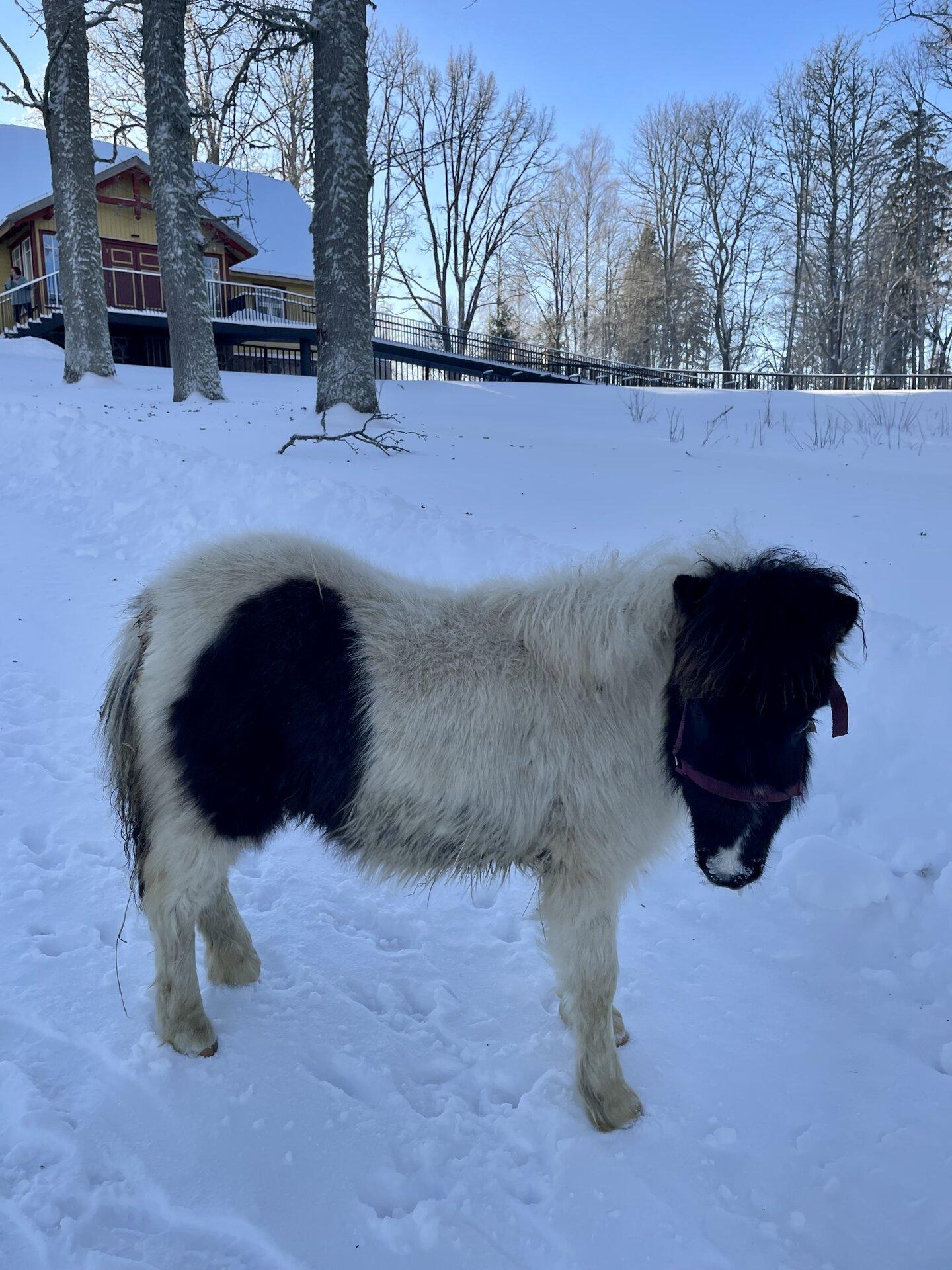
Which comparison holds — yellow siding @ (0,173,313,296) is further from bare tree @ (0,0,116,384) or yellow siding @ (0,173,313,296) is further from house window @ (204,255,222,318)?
bare tree @ (0,0,116,384)

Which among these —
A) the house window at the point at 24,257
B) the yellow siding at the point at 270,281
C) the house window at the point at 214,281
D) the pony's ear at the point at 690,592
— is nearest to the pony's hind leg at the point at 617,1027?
the pony's ear at the point at 690,592

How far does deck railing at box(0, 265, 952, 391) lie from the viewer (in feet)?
76.9

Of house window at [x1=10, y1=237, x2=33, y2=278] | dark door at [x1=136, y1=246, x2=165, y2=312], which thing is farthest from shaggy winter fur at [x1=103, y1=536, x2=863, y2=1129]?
house window at [x1=10, y1=237, x2=33, y2=278]

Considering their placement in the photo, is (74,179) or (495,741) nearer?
(495,741)

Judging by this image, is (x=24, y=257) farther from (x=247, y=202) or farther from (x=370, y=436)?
(x=370, y=436)

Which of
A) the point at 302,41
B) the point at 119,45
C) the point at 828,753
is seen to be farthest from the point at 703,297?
the point at 828,753

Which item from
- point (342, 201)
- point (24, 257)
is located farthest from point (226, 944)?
point (24, 257)

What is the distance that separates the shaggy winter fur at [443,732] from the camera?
2223 mm

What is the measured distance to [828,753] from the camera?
377cm

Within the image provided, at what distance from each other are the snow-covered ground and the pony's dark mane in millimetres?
466

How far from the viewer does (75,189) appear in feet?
48.9

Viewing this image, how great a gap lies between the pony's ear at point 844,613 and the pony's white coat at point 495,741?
409 millimetres

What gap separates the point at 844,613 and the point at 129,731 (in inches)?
84.6

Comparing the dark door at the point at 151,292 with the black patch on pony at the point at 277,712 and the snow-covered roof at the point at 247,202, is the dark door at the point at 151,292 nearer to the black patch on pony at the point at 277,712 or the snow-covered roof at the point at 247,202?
the snow-covered roof at the point at 247,202
